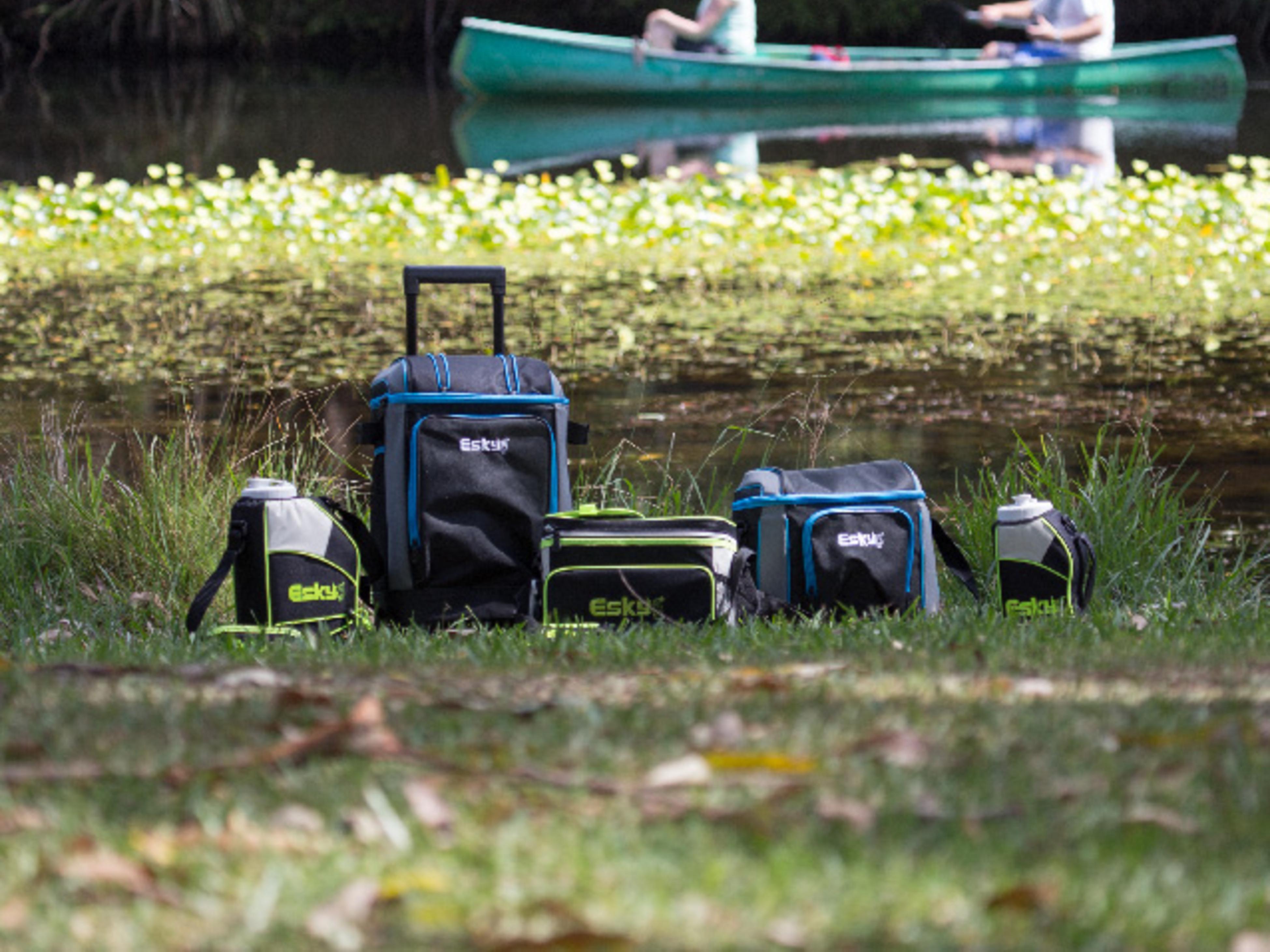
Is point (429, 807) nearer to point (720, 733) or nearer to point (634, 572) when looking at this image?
point (720, 733)

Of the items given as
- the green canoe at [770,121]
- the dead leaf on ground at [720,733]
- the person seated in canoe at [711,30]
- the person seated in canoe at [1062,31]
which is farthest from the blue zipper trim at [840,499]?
the person seated in canoe at [1062,31]

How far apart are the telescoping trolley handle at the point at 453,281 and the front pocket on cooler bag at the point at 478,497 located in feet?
1.03

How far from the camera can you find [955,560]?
4.65 meters

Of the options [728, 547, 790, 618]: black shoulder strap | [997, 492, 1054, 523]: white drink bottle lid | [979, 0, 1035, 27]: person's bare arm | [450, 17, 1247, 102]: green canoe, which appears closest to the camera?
[728, 547, 790, 618]: black shoulder strap

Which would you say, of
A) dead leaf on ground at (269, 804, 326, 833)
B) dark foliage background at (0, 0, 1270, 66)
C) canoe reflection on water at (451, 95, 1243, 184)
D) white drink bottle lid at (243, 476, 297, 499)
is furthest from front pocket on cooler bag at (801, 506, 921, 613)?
dark foliage background at (0, 0, 1270, 66)

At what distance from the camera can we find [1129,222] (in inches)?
446

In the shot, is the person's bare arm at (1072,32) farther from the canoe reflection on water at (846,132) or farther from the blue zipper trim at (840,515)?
the blue zipper trim at (840,515)

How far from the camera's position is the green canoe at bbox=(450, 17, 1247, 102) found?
68.8 ft

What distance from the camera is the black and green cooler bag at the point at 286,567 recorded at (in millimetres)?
4230

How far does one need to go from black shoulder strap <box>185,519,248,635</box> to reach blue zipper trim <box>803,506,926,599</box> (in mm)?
1349

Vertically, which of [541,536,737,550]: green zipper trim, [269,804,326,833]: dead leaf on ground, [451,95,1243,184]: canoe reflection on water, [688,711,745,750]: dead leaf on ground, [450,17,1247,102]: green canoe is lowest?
[541,536,737,550]: green zipper trim

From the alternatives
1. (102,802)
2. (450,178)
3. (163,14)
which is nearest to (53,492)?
(102,802)

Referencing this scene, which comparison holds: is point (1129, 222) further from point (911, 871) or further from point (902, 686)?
point (911, 871)

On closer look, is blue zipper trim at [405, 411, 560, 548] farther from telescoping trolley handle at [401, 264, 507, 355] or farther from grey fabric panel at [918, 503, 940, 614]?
grey fabric panel at [918, 503, 940, 614]
